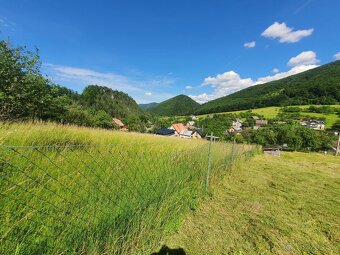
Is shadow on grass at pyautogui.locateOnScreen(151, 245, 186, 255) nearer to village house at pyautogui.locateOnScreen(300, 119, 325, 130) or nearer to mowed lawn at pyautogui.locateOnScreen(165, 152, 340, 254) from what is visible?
mowed lawn at pyautogui.locateOnScreen(165, 152, 340, 254)

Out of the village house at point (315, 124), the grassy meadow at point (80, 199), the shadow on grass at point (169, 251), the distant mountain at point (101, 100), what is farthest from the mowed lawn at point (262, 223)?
the distant mountain at point (101, 100)

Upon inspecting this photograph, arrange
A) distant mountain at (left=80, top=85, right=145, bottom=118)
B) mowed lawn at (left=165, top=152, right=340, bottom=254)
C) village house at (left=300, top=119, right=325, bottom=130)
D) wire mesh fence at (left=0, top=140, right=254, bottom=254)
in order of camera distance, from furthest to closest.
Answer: distant mountain at (left=80, top=85, right=145, bottom=118)
village house at (left=300, top=119, right=325, bottom=130)
mowed lawn at (left=165, top=152, right=340, bottom=254)
wire mesh fence at (left=0, top=140, right=254, bottom=254)

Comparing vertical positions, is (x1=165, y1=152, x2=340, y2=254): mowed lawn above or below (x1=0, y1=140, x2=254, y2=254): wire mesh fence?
below

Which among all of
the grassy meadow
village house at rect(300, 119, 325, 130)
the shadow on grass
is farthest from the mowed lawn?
village house at rect(300, 119, 325, 130)

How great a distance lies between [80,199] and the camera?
2189 mm

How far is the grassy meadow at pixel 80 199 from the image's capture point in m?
1.67

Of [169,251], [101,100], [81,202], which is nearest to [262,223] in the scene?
[169,251]

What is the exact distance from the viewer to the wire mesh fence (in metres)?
1.65

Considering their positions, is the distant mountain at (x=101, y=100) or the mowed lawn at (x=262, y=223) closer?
the mowed lawn at (x=262, y=223)

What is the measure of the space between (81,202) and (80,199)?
0.04m

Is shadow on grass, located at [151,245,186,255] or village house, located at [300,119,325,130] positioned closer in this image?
shadow on grass, located at [151,245,186,255]

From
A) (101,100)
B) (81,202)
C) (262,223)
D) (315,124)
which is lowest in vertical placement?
(315,124)

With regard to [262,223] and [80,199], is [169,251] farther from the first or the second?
[262,223]

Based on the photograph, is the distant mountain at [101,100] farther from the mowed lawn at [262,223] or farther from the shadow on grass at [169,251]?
the shadow on grass at [169,251]
